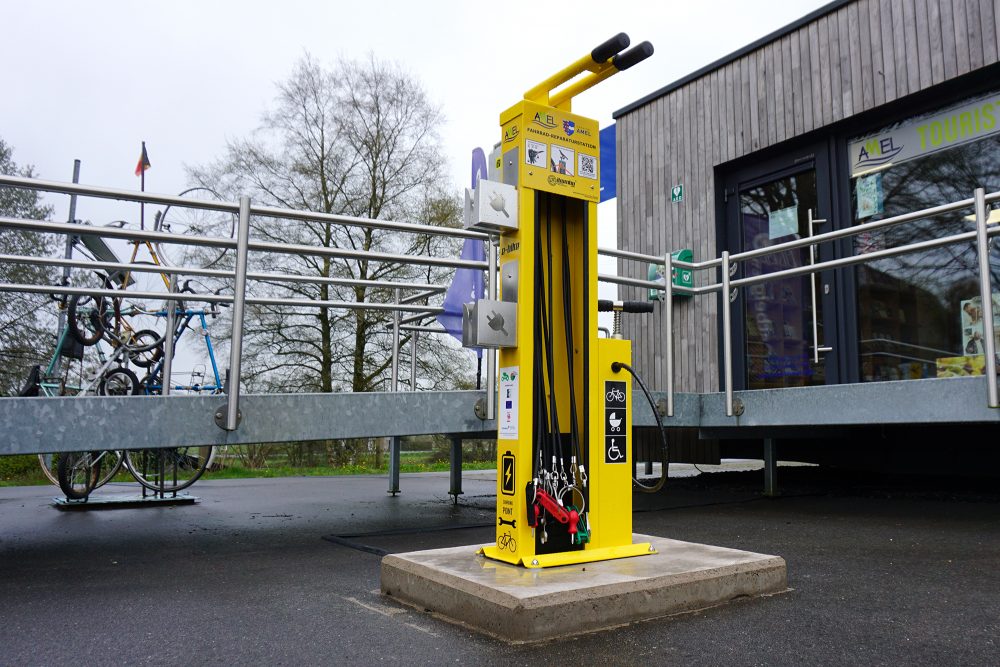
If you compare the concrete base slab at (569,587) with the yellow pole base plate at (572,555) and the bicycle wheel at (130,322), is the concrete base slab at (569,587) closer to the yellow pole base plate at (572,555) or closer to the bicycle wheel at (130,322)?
the yellow pole base plate at (572,555)

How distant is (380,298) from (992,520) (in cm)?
1213

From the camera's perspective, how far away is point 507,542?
2.95 m

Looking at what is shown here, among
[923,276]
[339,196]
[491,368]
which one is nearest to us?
[491,368]

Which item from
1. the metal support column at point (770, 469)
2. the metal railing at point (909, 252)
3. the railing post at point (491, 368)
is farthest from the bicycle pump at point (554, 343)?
the metal support column at point (770, 469)

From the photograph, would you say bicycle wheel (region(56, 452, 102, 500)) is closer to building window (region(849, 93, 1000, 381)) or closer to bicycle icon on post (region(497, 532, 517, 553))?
bicycle icon on post (region(497, 532, 517, 553))

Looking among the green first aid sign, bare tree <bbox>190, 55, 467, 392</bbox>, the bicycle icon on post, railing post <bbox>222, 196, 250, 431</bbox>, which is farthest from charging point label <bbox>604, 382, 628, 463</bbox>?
bare tree <bbox>190, 55, 467, 392</bbox>

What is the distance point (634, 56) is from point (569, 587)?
1.96 metres

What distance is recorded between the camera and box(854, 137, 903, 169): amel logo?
6.52 meters

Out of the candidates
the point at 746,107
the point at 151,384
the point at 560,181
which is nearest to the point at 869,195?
the point at 746,107

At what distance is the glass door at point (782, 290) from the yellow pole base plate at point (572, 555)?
4197 mm

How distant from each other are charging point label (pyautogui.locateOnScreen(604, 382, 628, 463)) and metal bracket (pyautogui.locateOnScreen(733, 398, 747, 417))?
96.7 inches

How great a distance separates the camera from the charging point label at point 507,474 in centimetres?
298

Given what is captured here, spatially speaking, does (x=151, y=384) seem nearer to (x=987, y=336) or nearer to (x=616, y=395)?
(x=616, y=395)

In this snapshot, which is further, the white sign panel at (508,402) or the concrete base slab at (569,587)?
the white sign panel at (508,402)
